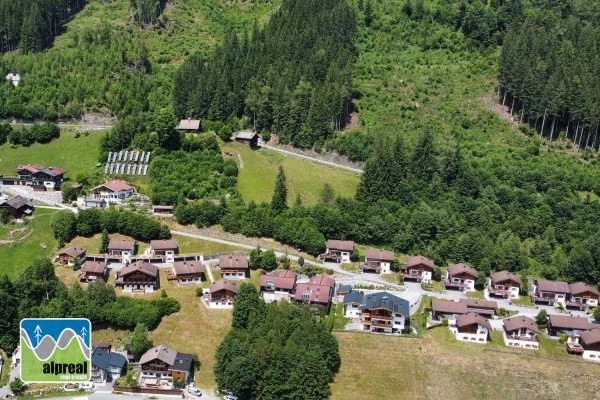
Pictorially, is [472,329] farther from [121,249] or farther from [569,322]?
[121,249]

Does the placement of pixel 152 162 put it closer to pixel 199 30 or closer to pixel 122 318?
pixel 122 318

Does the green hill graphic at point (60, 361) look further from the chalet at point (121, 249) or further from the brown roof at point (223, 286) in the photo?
the chalet at point (121, 249)

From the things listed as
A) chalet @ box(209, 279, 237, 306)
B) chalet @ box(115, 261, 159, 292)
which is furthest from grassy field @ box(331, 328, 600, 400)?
chalet @ box(115, 261, 159, 292)

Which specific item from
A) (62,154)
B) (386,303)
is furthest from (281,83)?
(386,303)

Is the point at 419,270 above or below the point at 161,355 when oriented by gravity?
above

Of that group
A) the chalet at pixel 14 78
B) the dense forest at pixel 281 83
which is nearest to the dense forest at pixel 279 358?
the dense forest at pixel 281 83

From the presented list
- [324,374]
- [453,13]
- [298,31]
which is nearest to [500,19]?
[453,13]
